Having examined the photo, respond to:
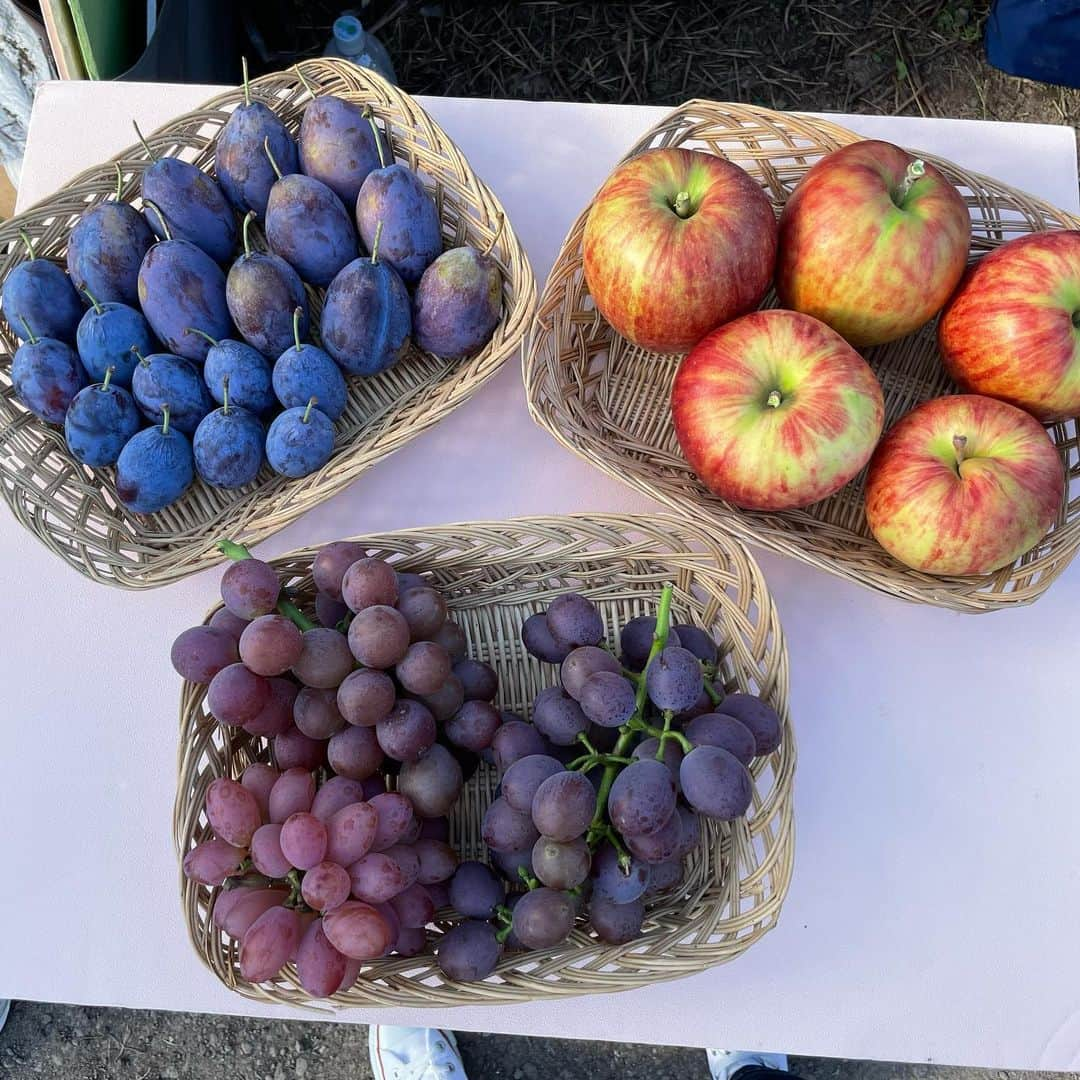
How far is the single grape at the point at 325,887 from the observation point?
0.65 meters

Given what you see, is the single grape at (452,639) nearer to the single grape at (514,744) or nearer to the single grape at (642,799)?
the single grape at (514,744)

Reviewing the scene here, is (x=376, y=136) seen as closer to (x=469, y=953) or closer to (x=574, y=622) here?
(x=574, y=622)

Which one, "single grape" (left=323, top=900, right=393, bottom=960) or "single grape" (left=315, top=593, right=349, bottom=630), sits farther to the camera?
"single grape" (left=315, top=593, right=349, bottom=630)

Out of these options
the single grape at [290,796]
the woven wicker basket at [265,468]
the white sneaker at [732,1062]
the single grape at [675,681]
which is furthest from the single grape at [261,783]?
the white sneaker at [732,1062]

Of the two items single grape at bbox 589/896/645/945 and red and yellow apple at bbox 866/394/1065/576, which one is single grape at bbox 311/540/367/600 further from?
red and yellow apple at bbox 866/394/1065/576

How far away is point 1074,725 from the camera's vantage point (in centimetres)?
88

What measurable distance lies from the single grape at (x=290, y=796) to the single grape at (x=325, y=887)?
6 cm

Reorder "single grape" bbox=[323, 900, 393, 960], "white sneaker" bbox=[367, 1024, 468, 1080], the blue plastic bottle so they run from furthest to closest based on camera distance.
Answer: the blue plastic bottle → "white sneaker" bbox=[367, 1024, 468, 1080] → "single grape" bbox=[323, 900, 393, 960]

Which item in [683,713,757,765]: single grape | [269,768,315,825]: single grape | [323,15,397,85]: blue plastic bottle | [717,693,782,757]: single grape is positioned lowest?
[269,768,315,825]: single grape

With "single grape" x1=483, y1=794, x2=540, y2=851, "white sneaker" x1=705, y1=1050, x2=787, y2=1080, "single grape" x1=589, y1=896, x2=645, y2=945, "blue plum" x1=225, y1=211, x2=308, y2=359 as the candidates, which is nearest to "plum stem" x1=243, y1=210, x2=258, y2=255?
"blue plum" x1=225, y1=211, x2=308, y2=359

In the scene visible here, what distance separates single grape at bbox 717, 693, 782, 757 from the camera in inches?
28.3

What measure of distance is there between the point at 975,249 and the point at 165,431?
88 cm

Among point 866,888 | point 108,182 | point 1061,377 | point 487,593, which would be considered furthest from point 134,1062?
point 1061,377

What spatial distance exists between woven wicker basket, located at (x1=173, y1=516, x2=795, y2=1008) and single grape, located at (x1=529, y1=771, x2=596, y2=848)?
13 centimetres
